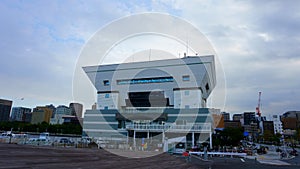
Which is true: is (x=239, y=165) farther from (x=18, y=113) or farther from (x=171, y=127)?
(x=18, y=113)

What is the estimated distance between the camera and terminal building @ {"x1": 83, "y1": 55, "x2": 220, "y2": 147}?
42.2m

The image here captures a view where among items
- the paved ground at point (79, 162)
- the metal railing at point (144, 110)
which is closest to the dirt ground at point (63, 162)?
the paved ground at point (79, 162)

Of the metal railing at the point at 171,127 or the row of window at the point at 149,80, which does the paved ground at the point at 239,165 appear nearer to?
the metal railing at the point at 171,127

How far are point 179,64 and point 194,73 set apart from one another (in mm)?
3713

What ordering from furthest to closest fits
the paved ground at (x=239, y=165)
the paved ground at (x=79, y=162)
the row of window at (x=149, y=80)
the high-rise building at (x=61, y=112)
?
the high-rise building at (x=61, y=112)
the row of window at (x=149, y=80)
the paved ground at (x=239, y=165)
the paved ground at (x=79, y=162)

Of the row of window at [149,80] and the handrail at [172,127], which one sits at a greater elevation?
the row of window at [149,80]

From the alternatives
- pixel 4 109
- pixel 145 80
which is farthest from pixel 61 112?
pixel 145 80

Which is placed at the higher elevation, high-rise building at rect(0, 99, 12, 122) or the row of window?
the row of window

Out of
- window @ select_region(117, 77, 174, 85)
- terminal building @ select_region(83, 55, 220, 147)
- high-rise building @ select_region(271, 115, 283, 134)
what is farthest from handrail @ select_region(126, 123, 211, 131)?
high-rise building @ select_region(271, 115, 283, 134)

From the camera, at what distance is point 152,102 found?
5141 cm

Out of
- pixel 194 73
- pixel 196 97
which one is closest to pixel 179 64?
pixel 194 73

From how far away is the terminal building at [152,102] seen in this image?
42188mm

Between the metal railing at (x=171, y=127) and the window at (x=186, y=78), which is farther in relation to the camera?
the window at (x=186, y=78)

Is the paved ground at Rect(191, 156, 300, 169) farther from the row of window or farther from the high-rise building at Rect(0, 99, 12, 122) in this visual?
the high-rise building at Rect(0, 99, 12, 122)
